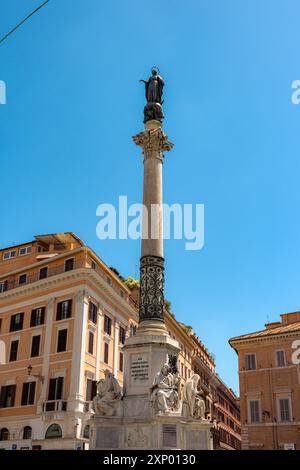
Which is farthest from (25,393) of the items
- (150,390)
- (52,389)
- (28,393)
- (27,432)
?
(150,390)

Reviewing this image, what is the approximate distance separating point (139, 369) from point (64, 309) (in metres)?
20.9

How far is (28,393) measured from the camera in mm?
37969

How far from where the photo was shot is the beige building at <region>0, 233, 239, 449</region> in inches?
1403

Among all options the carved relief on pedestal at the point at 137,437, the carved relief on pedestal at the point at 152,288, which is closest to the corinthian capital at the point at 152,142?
the carved relief on pedestal at the point at 152,288

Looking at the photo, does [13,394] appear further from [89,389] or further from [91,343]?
[91,343]

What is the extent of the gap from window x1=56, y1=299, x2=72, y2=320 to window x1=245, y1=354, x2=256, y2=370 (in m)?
17.9

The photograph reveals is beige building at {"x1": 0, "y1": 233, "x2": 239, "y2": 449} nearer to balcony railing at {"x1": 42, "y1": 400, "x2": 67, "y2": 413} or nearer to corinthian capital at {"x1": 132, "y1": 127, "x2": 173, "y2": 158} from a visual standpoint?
balcony railing at {"x1": 42, "y1": 400, "x2": 67, "y2": 413}

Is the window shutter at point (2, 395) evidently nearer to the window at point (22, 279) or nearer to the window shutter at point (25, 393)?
the window shutter at point (25, 393)

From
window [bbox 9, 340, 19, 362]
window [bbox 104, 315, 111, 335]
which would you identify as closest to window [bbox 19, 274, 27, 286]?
window [bbox 9, 340, 19, 362]

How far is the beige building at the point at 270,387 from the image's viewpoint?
4288 cm

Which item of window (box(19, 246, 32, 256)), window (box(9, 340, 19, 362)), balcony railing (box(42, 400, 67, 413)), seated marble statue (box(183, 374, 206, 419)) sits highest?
window (box(19, 246, 32, 256))

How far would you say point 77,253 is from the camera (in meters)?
41.5
